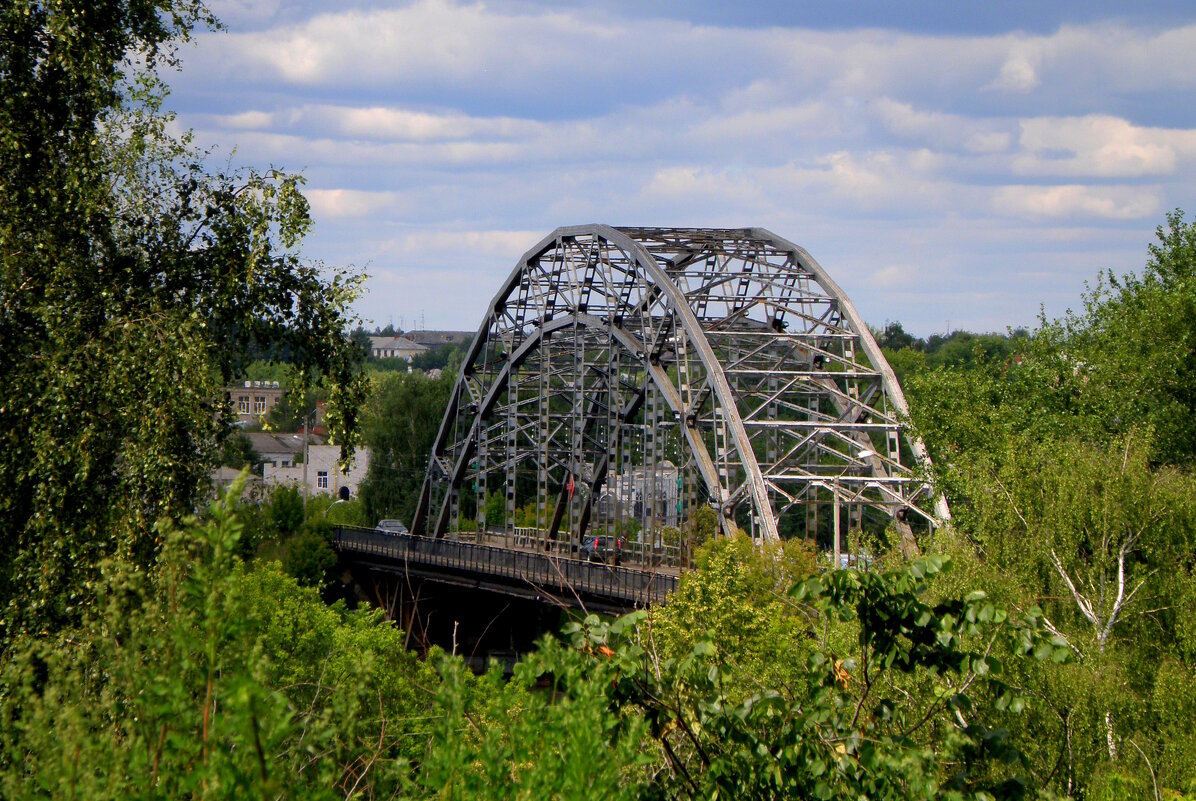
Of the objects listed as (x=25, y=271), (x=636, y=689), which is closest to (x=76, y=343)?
(x=25, y=271)

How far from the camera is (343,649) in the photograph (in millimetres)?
27547

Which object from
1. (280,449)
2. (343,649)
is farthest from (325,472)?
(343,649)

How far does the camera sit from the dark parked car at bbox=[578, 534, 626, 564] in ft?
160

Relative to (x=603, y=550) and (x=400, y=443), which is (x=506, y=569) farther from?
(x=400, y=443)

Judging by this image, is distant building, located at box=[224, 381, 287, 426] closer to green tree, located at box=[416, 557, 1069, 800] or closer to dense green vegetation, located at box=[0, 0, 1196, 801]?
dense green vegetation, located at box=[0, 0, 1196, 801]

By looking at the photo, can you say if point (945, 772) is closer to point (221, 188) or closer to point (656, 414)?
point (221, 188)

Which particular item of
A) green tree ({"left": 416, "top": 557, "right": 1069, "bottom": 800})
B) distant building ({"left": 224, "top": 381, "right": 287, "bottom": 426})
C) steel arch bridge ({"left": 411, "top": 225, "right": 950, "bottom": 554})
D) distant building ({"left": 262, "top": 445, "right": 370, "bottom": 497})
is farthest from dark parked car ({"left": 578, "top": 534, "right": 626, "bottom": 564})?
distant building ({"left": 224, "top": 381, "right": 287, "bottom": 426})

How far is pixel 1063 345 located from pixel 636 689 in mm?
30839

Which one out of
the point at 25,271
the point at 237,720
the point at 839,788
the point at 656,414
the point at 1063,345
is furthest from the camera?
the point at 656,414

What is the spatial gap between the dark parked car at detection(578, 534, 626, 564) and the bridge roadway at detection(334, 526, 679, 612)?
3.16 ft

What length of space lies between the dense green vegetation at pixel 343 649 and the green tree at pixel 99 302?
0.10 feet

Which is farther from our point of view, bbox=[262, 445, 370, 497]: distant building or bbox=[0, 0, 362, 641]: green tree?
bbox=[262, 445, 370, 497]: distant building

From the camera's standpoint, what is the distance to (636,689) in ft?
25.6

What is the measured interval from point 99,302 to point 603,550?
38.9 meters
